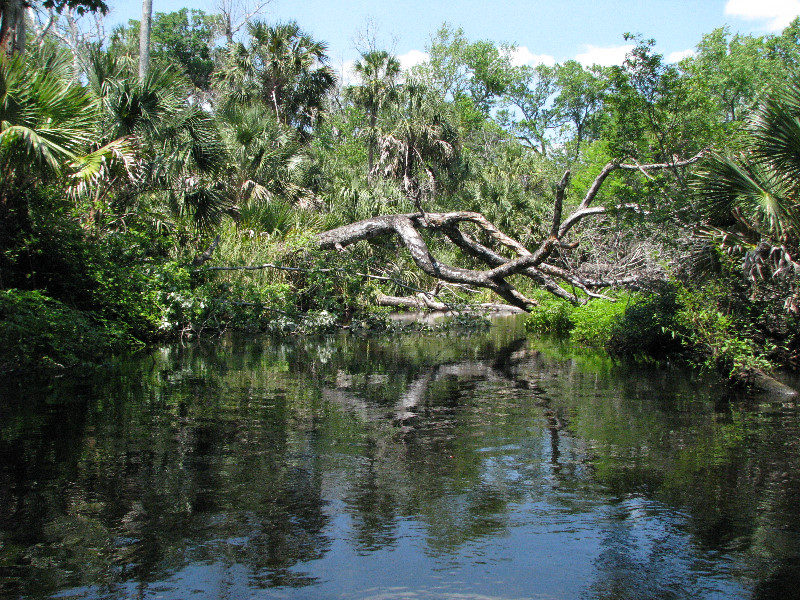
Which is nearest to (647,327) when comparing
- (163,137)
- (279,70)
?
(163,137)

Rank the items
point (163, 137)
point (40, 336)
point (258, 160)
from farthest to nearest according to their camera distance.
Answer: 1. point (258, 160)
2. point (163, 137)
3. point (40, 336)

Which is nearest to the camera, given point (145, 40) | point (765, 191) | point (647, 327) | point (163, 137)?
point (765, 191)

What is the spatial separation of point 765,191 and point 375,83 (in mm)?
23997

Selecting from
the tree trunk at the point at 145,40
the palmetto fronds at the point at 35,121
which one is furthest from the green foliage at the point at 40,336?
the tree trunk at the point at 145,40

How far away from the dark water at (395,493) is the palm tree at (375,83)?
78.9 feet

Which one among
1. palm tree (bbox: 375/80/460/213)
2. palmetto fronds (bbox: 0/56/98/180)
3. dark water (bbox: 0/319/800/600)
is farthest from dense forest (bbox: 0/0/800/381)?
palm tree (bbox: 375/80/460/213)

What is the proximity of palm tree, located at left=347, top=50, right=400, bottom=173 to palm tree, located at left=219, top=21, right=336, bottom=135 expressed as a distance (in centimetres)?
240

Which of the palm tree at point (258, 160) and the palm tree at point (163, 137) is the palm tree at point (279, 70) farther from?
the palm tree at point (163, 137)

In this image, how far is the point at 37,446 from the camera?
5.75 metres

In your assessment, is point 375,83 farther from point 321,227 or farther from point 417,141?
point 321,227

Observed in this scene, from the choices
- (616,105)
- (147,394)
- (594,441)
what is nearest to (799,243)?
(616,105)

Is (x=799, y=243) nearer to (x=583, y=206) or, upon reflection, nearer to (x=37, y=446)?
(x=583, y=206)

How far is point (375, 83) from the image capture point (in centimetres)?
3094

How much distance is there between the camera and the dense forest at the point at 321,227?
9.45 metres
